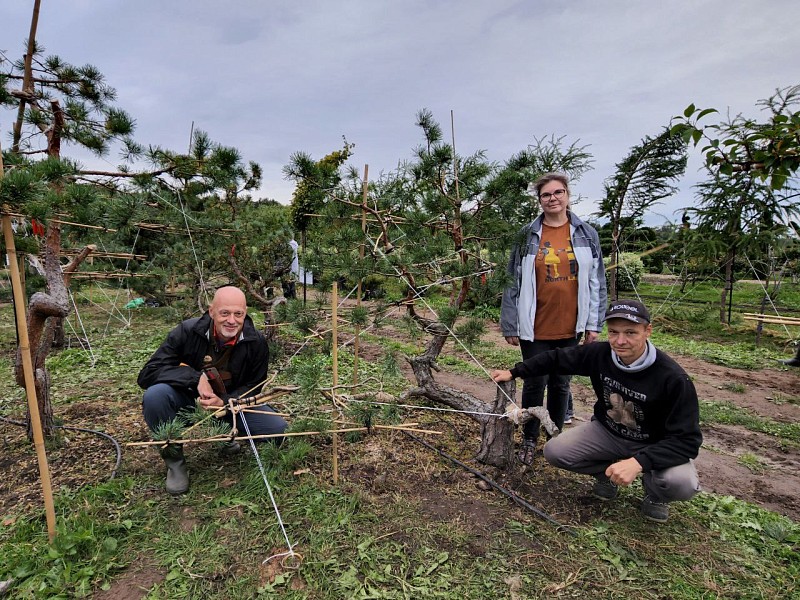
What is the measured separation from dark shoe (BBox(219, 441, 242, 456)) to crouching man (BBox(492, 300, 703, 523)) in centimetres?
161

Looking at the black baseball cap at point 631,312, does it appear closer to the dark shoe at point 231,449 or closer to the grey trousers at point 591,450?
the grey trousers at point 591,450

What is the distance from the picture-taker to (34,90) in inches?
93.9

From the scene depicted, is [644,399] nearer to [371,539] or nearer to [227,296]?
[371,539]

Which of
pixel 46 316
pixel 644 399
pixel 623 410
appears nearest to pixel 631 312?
pixel 644 399

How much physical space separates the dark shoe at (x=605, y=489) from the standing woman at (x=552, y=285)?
351 millimetres

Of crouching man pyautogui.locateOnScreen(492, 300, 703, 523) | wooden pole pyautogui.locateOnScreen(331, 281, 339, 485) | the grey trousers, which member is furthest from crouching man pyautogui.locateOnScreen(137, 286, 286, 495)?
the grey trousers

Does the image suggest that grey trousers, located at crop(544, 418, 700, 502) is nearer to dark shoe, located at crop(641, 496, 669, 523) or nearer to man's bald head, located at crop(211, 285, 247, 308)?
dark shoe, located at crop(641, 496, 669, 523)

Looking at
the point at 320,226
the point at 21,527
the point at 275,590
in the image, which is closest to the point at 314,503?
the point at 275,590

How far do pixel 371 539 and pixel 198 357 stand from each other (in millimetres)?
1325

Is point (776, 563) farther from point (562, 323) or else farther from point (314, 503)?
point (314, 503)

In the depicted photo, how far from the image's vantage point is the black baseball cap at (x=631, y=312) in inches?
73.6

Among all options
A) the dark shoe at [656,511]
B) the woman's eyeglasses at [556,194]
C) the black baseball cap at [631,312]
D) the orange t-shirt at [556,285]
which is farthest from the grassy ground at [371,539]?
the woman's eyeglasses at [556,194]

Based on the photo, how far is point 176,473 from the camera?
2.14 meters

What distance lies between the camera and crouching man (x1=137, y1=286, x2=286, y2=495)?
2.14m
